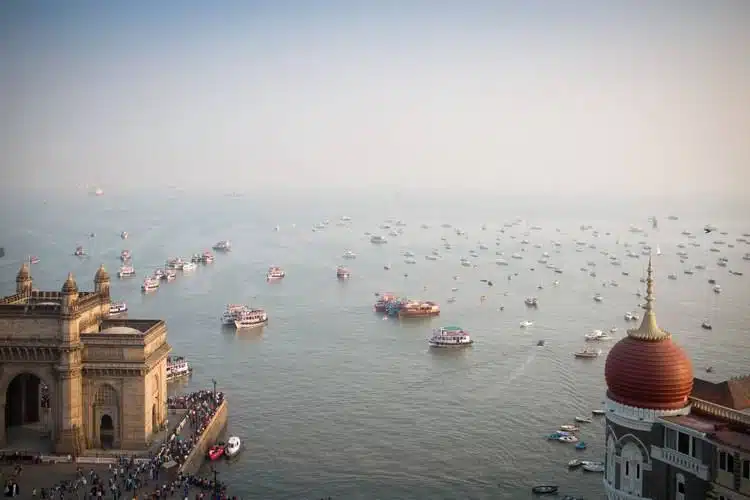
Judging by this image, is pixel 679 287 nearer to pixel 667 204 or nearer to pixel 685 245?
pixel 685 245

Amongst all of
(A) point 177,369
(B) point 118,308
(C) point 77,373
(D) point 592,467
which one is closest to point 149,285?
(B) point 118,308

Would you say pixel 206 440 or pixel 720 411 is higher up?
pixel 720 411

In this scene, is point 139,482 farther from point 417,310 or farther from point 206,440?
point 417,310

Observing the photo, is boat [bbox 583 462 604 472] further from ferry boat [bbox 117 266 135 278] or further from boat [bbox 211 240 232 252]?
boat [bbox 211 240 232 252]

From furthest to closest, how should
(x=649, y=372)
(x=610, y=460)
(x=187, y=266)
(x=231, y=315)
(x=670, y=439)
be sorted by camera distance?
(x=187, y=266) → (x=231, y=315) → (x=610, y=460) → (x=649, y=372) → (x=670, y=439)

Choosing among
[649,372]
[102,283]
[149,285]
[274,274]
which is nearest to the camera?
[649,372]

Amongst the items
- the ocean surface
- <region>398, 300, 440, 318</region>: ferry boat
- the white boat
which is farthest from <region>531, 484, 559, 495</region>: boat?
the white boat
